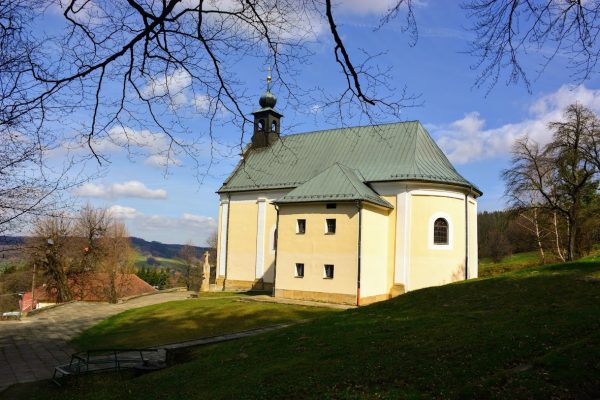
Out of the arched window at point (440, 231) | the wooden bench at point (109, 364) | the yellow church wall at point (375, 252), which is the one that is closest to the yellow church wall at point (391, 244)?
the yellow church wall at point (375, 252)

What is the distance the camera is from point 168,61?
539 centimetres

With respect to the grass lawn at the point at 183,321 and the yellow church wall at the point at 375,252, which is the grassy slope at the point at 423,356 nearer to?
the grass lawn at the point at 183,321

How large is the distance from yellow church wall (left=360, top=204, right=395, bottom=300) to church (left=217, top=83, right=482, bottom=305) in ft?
0.16

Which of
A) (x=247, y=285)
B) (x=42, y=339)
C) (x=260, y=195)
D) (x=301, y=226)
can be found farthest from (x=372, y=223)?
(x=42, y=339)

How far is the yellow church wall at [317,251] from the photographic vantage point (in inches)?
875

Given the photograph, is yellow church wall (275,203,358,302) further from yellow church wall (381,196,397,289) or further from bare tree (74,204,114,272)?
bare tree (74,204,114,272)

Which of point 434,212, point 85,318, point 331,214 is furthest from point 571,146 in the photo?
point 85,318

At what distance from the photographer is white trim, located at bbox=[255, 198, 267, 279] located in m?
29.2

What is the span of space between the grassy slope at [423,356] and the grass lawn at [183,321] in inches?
143

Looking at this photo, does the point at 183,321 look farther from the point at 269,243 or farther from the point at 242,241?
the point at 242,241

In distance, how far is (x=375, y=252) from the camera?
23.5 meters

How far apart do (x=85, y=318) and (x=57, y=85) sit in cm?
2079

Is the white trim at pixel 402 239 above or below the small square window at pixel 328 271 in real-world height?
above

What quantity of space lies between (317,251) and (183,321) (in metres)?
7.43
